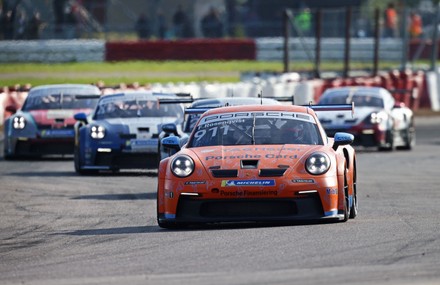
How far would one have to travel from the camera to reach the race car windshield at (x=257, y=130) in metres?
12.3

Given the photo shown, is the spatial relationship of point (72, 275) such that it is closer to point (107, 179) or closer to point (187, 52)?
point (107, 179)

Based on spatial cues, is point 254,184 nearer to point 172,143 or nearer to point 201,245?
point 201,245

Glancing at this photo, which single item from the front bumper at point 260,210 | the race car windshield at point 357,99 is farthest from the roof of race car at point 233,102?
the race car windshield at point 357,99

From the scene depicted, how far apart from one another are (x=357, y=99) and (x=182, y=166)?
45.5 ft

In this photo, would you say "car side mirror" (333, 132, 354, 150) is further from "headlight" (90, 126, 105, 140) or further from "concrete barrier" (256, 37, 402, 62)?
"concrete barrier" (256, 37, 402, 62)

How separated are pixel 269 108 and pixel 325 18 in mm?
27953

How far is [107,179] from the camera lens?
61.3 feet

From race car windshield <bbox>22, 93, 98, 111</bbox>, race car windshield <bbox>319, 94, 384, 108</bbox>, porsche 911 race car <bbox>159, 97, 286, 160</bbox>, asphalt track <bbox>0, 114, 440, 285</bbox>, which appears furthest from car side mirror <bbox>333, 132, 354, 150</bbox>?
race car windshield <bbox>319, 94, 384, 108</bbox>

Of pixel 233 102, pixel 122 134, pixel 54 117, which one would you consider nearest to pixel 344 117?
pixel 54 117

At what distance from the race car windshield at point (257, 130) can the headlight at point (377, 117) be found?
11.5 meters

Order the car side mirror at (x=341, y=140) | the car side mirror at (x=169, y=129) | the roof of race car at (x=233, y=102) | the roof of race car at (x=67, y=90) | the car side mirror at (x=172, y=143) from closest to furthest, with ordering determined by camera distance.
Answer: the car side mirror at (x=341, y=140) < the car side mirror at (x=172, y=143) < the car side mirror at (x=169, y=129) < the roof of race car at (x=233, y=102) < the roof of race car at (x=67, y=90)

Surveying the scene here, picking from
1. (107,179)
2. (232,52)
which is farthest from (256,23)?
(107,179)

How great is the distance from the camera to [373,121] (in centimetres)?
2405

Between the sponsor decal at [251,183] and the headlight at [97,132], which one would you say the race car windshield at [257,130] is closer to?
the sponsor decal at [251,183]
